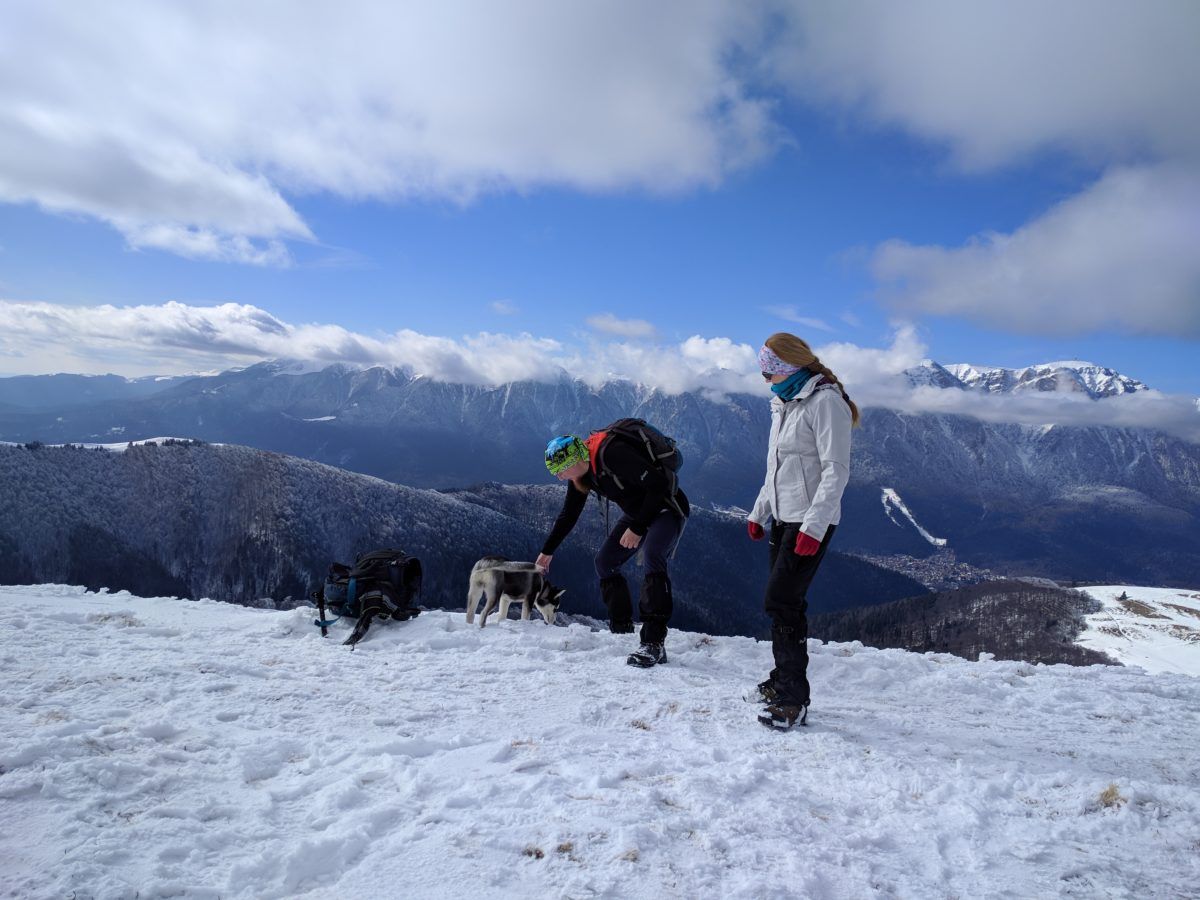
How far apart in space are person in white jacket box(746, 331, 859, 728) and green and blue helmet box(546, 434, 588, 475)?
2829mm

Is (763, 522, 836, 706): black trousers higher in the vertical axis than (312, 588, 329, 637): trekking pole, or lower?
higher

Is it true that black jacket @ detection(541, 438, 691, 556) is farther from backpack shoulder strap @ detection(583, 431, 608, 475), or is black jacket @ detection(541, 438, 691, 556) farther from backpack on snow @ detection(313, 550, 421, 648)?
backpack on snow @ detection(313, 550, 421, 648)

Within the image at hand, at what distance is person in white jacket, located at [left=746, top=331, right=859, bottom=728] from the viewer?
5.87 metres

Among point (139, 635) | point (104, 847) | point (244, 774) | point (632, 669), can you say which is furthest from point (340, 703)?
point (139, 635)

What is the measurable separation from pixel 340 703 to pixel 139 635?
13.7 feet

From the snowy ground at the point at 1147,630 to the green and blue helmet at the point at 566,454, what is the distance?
14134 centimetres

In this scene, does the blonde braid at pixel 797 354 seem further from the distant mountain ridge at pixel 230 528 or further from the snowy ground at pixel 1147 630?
the snowy ground at pixel 1147 630

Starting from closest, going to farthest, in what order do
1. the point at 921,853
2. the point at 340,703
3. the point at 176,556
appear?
the point at 921,853
the point at 340,703
the point at 176,556

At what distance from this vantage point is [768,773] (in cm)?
468

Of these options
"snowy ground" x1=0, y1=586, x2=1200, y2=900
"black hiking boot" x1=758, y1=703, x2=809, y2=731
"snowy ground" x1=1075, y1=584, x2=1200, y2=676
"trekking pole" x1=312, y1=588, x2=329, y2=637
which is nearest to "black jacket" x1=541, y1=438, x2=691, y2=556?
"snowy ground" x1=0, y1=586, x2=1200, y2=900

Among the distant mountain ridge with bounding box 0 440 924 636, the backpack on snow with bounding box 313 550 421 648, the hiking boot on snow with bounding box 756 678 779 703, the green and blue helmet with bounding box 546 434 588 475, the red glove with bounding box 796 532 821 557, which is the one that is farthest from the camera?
the distant mountain ridge with bounding box 0 440 924 636

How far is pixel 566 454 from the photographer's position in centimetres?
852

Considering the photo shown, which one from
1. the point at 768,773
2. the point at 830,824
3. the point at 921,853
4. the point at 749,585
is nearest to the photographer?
the point at 921,853

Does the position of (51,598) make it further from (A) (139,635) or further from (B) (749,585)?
(B) (749,585)
